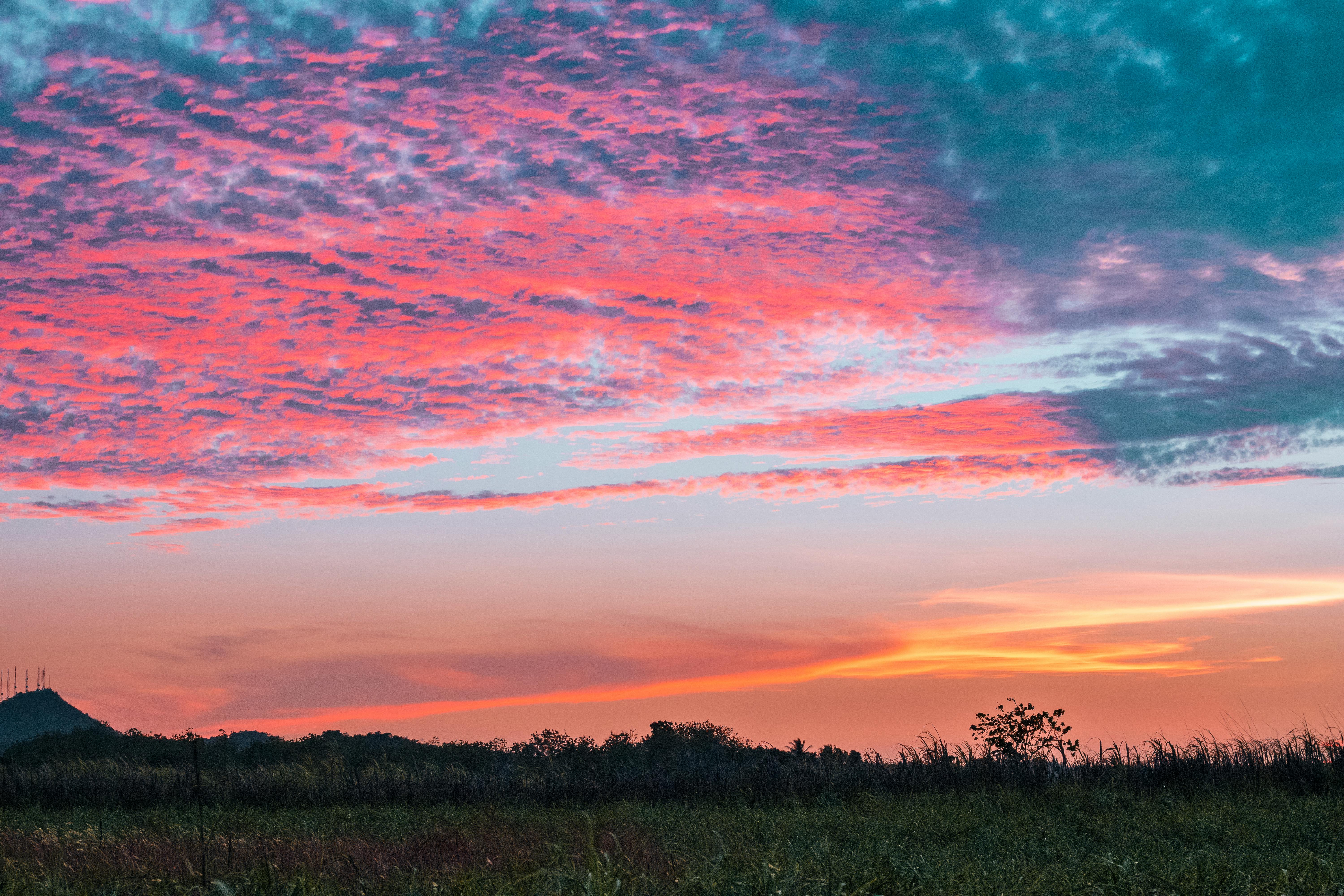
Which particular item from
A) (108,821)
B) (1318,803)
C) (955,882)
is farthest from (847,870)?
(108,821)

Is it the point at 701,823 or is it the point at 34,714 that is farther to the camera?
the point at 34,714

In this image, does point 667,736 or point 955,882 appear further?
point 667,736

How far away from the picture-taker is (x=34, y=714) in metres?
131

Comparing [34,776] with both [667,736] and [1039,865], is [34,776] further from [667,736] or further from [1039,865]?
[1039,865]

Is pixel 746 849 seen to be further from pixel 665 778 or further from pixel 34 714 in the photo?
pixel 34 714

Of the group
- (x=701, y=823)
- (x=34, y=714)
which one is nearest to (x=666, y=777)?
(x=701, y=823)

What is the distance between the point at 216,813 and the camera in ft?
72.8

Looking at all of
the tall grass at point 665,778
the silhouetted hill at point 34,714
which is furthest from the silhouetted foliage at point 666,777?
the silhouetted hill at point 34,714

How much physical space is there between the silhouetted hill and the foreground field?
12330cm

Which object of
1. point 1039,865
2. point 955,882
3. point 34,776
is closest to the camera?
point 955,882

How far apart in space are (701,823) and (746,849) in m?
5.67

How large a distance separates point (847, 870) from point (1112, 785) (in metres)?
14.2

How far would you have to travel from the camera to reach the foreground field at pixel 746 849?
8.77m

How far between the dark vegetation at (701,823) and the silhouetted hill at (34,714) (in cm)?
10962
